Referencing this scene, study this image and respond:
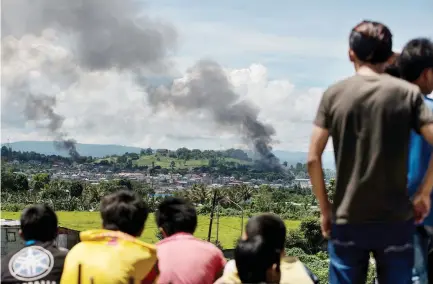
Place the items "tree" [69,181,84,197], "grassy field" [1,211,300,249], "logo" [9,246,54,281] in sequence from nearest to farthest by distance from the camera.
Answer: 1. "logo" [9,246,54,281]
2. "grassy field" [1,211,300,249]
3. "tree" [69,181,84,197]

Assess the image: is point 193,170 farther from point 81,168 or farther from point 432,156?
point 432,156

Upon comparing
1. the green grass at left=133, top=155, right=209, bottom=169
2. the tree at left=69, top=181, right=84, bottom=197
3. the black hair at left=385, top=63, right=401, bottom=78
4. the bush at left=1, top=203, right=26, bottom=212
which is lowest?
the bush at left=1, top=203, right=26, bottom=212

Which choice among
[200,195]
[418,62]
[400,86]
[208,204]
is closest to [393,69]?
[418,62]

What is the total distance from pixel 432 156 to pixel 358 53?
0.51 m

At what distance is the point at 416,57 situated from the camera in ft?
9.59

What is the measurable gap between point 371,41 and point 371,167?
52 cm

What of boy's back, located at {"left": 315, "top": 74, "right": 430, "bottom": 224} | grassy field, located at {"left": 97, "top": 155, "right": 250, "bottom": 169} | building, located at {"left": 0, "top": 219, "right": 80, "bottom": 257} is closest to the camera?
boy's back, located at {"left": 315, "top": 74, "right": 430, "bottom": 224}

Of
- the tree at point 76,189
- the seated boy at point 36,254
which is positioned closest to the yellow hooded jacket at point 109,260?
the seated boy at point 36,254

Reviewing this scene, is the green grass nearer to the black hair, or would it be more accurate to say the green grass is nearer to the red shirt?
the red shirt

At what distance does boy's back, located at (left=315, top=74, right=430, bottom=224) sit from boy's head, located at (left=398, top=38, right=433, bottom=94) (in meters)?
0.42

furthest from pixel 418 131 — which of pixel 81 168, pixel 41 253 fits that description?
pixel 81 168

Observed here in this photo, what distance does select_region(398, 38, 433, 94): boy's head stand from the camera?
9.57 feet

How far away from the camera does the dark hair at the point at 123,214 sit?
121 inches

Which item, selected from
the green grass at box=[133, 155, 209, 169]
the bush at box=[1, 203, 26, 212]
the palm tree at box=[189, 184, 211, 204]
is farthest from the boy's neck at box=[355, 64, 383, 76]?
the green grass at box=[133, 155, 209, 169]
